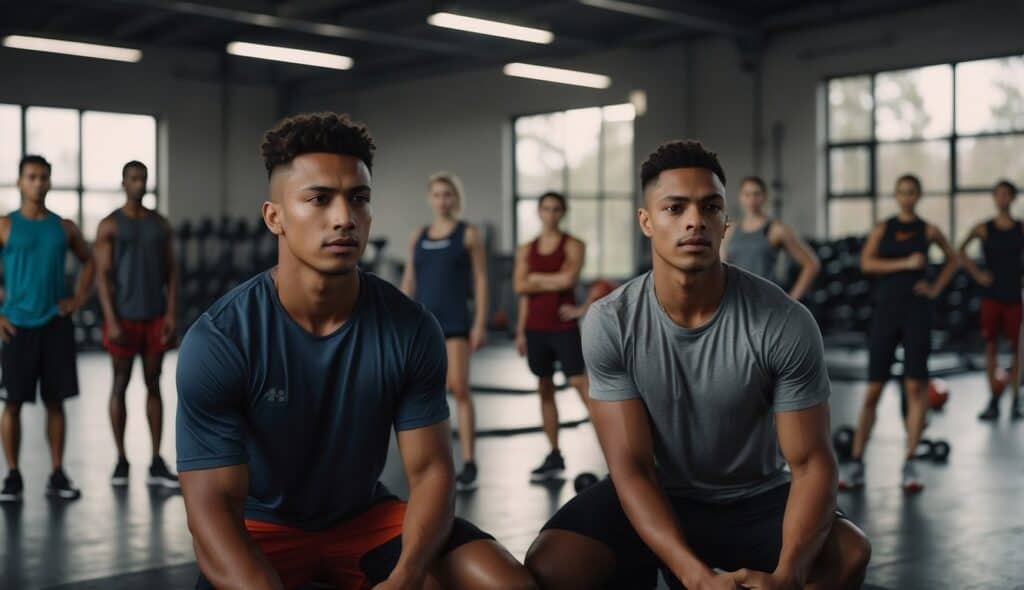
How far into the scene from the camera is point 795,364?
2309 millimetres

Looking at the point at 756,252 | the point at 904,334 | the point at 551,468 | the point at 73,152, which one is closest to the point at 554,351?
the point at 551,468

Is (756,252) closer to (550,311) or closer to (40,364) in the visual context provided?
(550,311)

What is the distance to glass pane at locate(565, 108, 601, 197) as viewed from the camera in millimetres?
13922

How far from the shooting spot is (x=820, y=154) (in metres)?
11.8

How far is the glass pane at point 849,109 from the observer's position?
38.1 ft

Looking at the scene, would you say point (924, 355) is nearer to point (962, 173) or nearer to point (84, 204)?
point (962, 173)

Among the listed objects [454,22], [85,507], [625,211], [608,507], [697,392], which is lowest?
[85,507]

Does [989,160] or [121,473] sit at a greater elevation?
[989,160]

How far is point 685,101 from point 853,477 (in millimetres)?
8761

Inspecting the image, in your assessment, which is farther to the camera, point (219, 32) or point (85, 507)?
point (219, 32)

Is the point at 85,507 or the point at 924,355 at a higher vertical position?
the point at 924,355

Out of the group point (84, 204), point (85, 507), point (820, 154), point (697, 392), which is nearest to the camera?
point (697, 392)

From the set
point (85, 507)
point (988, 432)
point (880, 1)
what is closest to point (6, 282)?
point (85, 507)

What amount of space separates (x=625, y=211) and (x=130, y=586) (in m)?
11.1
